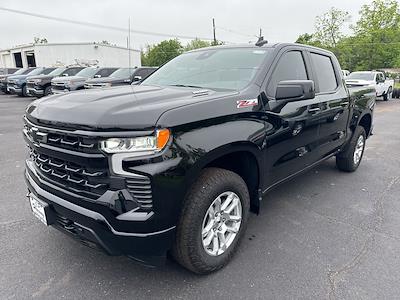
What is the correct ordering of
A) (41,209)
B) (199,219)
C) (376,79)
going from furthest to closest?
(376,79) → (41,209) → (199,219)

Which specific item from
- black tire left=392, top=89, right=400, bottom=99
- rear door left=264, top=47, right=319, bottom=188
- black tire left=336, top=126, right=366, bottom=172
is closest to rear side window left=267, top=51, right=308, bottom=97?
rear door left=264, top=47, right=319, bottom=188

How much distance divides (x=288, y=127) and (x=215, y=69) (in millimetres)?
966

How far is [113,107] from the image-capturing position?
2062 mm

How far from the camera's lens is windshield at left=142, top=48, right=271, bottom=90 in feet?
9.93

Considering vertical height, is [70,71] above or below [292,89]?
below

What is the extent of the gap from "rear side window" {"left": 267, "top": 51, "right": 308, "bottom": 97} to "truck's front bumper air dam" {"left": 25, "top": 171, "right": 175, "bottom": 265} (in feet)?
5.46

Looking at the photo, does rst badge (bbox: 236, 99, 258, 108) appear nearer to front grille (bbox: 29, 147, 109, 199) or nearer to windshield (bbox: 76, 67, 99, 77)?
front grille (bbox: 29, 147, 109, 199)

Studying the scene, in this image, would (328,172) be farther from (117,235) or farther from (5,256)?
(5,256)

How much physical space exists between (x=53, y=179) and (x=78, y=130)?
550 millimetres

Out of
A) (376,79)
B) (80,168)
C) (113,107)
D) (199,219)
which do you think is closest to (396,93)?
(376,79)

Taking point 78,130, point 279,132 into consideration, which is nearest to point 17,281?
point 78,130

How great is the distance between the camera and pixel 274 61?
3098 millimetres

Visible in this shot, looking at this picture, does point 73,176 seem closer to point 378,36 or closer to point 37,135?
point 37,135

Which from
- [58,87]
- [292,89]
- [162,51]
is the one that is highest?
[162,51]
